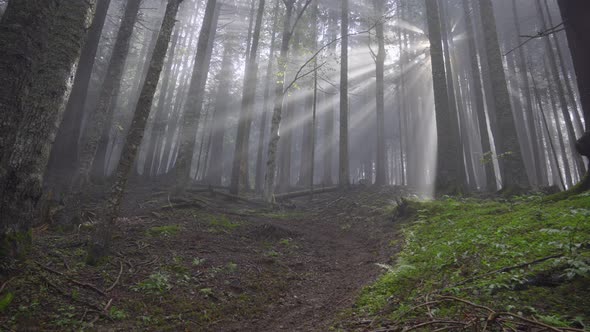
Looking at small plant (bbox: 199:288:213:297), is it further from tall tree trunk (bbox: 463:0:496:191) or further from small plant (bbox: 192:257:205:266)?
tall tree trunk (bbox: 463:0:496:191)

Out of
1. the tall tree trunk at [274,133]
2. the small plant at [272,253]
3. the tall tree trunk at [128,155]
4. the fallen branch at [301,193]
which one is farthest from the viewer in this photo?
the fallen branch at [301,193]

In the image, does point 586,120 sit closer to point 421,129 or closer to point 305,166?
point 305,166

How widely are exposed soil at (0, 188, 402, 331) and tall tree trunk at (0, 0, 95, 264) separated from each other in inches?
30.9

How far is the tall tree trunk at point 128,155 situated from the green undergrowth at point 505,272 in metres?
4.73

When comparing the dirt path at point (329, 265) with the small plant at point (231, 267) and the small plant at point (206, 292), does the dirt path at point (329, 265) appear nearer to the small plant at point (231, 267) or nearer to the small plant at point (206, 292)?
the small plant at point (206, 292)

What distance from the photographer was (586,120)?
485 centimetres

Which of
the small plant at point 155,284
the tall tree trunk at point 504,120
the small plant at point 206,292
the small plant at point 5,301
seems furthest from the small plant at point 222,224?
the tall tree trunk at point 504,120

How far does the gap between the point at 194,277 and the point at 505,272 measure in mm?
4992

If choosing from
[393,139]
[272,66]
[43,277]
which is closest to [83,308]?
[43,277]

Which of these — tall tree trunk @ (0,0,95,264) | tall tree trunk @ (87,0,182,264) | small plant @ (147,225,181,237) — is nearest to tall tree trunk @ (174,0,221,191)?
small plant @ (147,225,181,237)

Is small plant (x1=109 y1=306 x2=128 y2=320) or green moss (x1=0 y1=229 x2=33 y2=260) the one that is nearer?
green moss (x1=0 y1=229 x2=33 y2=260)

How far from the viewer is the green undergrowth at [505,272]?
8.54 ft

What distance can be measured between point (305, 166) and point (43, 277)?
22793mm

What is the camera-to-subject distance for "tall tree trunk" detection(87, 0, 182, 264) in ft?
18.3
